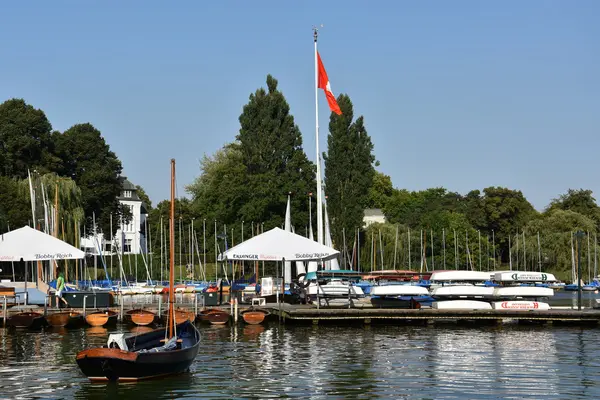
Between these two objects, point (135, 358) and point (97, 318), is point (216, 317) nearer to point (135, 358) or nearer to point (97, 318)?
point (97, 318)

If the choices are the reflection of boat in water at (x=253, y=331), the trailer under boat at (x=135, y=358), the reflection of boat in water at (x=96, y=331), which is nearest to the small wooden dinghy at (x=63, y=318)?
the reflection of boat in water at (x=96, y=331)

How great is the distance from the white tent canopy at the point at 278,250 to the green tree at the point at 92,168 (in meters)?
49.6

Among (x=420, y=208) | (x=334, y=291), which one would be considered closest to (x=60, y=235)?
(x=334, y=291)

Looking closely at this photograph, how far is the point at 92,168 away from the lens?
294ft

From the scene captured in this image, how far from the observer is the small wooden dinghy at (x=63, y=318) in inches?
1535

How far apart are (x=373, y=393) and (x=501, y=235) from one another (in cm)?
10130

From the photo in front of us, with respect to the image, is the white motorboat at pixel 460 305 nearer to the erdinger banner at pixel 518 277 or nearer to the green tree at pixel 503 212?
the erdinger banner at pixel 518 277

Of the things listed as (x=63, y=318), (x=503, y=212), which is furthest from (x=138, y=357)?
(x=503, y=212)

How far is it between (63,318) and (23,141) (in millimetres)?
47189

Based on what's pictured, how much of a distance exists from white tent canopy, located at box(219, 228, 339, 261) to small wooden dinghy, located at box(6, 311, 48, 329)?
8.99 metres

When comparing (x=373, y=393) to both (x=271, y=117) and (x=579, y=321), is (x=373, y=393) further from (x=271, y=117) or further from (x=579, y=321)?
(x=271, y=117)

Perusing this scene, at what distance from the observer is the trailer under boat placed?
23.1m

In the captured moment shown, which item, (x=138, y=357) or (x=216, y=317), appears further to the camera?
(x=216, y=317)

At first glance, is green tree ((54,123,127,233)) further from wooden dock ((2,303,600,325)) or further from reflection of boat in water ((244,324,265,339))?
reflection of boat in water ((244,324,265,339))
